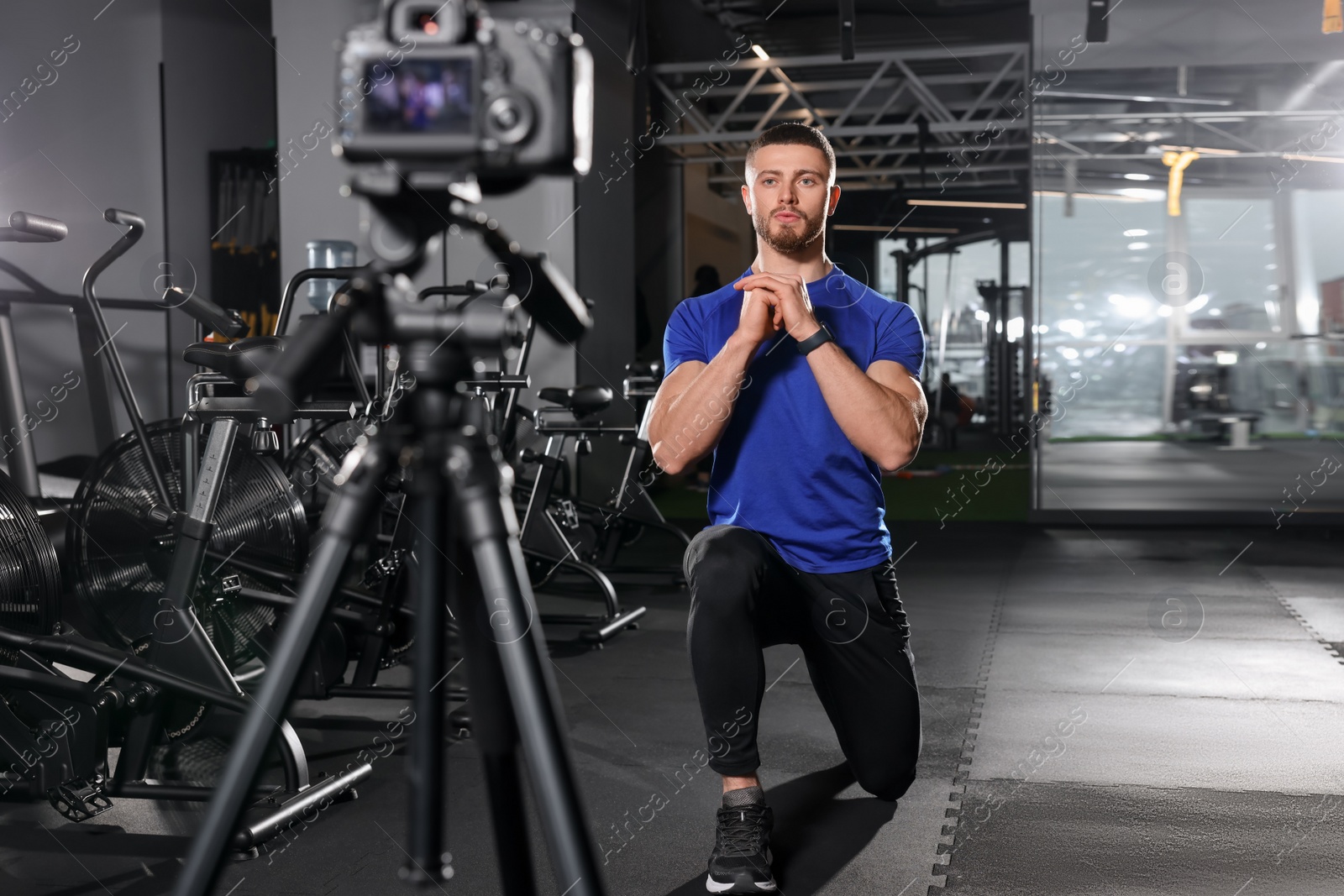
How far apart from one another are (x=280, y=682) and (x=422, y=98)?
0.41m

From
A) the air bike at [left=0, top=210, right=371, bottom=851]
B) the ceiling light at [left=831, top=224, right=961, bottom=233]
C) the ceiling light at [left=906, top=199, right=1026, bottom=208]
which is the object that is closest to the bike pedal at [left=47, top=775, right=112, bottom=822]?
the air bike at [left=0, top=210, right=371, bottom=851]

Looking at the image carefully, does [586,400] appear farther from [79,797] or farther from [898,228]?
[898,228]

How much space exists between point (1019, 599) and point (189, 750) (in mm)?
3086

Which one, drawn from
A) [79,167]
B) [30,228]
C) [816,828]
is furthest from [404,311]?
[79,167]

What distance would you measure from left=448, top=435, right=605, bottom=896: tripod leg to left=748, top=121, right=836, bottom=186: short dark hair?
1.36m

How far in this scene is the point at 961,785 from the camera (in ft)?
7.43

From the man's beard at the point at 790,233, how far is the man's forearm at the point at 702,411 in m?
0.26

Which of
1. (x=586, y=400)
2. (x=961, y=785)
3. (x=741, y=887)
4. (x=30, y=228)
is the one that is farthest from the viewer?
(x=586, y=400)

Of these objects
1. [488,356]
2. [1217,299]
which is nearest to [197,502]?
[488,356]

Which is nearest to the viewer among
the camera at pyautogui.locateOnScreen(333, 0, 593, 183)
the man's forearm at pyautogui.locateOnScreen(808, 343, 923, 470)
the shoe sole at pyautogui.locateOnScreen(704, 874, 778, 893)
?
the camera at pyautogui.locateOnScreen(333, 0, 593, 183)

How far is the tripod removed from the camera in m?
0.76

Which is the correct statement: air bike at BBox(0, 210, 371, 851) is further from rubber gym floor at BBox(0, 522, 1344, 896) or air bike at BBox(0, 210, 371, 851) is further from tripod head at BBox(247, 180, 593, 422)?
tripod head at BBox(247, 180, 593, 422)

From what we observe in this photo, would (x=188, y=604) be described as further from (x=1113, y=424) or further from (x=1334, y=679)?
(x=1113, y=424)

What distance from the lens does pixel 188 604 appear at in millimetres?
2209
